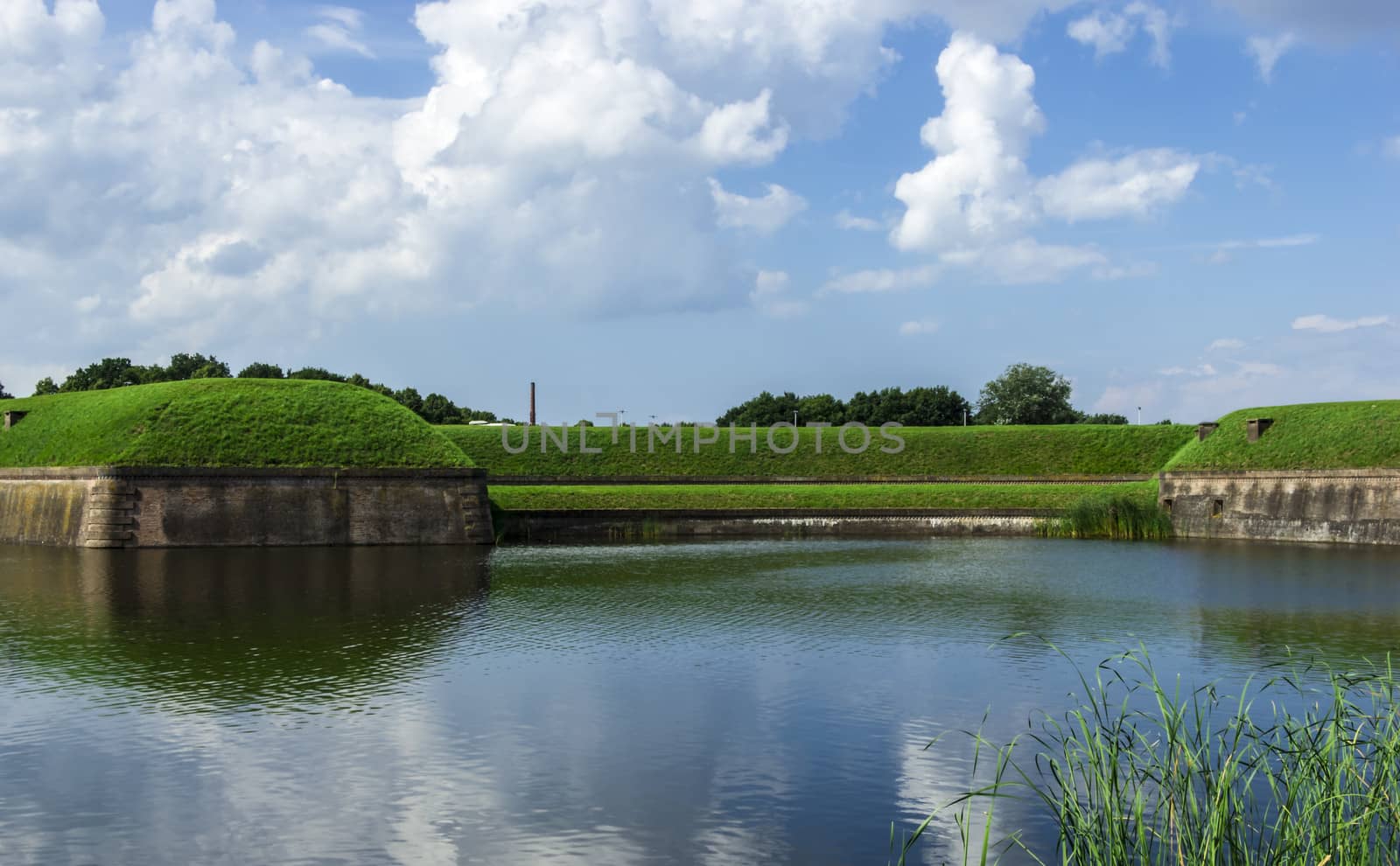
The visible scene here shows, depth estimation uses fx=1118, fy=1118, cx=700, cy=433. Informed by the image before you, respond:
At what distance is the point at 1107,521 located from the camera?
3809 cm

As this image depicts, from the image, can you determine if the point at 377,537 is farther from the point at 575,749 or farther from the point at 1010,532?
the point at 575,749

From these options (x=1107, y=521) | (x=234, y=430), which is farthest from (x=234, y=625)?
(x=1107, y=521)

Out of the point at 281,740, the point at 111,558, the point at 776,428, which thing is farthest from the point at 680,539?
the point at 281,740

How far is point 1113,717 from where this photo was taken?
10820mm

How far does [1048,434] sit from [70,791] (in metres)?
54.2

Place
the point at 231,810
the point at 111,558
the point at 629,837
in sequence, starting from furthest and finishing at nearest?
the point at 111,558 < the point at 231,810 < the point at 629,837

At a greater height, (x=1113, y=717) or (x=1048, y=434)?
(x=1048, y=434)

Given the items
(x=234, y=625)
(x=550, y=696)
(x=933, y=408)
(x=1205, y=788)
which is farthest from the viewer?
(x=933, y=408)

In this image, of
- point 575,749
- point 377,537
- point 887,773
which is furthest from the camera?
point 377,537

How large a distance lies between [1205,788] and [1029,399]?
8093 cm

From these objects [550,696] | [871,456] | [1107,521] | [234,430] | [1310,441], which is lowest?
[550,696]

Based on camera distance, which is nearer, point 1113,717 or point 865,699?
point 1113,717

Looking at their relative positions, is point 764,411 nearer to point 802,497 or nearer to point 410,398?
point 410,398

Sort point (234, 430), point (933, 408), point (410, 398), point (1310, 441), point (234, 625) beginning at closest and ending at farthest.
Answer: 1. point (234, 625)
2. point (234, 430)
3. point (1310, 441)
4. point (410, 398)
5. point (933, 408)
